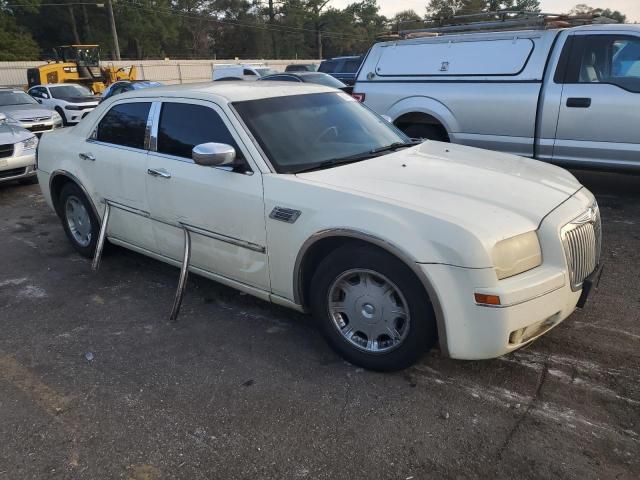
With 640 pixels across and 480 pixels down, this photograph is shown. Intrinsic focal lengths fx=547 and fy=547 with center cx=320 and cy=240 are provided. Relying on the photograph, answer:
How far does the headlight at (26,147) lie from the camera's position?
27.9 ft

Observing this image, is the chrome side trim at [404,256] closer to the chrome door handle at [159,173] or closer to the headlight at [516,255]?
the headlight at [516,255]

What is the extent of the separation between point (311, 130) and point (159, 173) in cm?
117

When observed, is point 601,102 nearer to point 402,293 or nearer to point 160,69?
point 402,293

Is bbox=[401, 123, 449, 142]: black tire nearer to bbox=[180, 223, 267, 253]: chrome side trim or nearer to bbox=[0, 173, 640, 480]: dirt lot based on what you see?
bbox=[0, 173, 640, 480]: dirt lot

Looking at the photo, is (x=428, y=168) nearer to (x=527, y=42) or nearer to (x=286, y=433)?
Result: (x=286, y=433)

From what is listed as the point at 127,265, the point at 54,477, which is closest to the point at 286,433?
the point at 54,477

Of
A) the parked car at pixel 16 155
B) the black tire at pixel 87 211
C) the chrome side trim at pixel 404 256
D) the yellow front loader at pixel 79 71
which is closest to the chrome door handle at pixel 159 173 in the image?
the black tire at pixel 87 211

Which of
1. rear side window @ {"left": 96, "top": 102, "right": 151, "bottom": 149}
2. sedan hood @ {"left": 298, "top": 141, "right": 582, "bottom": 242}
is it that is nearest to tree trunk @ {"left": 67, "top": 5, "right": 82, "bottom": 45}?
rear side window @ {"left": 96, "top": 102, "right": 151, "bottom": 149}

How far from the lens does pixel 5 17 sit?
54.1 meters

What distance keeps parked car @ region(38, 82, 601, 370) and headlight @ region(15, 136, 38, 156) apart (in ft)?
15.1

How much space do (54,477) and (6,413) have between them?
705mm

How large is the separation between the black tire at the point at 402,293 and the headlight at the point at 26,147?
23.3ft

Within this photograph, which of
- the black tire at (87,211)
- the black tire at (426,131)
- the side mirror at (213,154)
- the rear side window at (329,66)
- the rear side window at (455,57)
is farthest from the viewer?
the rear side window at (329,66)

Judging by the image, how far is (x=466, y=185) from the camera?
127 inches
